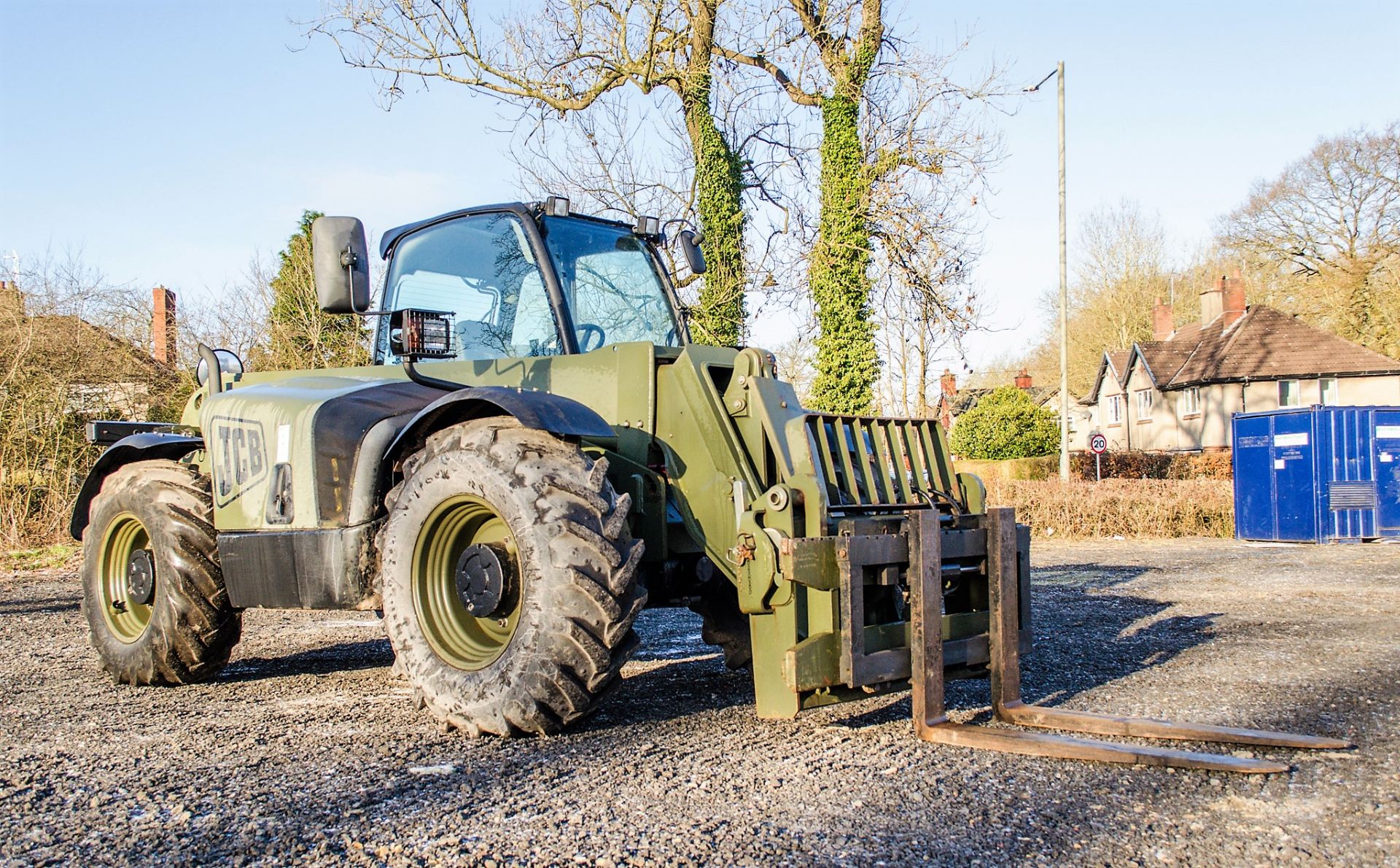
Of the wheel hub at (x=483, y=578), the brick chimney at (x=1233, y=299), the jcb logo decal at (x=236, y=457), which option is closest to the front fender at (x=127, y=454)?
the jcb logo decal at (x=236, y=457)

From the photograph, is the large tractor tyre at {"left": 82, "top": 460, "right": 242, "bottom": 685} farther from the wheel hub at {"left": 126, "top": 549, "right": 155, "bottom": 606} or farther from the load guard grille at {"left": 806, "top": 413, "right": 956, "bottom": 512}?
the load guard grille at {"left": 806, "top": 413, "right": 956, "bottom": 512}

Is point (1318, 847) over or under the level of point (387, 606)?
under

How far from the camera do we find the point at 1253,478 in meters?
19.5

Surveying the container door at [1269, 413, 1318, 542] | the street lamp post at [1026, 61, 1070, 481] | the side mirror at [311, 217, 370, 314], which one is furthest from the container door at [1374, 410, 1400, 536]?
the side mirror at [311, 217, 370, 314]

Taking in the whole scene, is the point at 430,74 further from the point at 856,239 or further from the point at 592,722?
the point at 592,722

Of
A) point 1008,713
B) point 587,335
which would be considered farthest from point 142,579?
point 1008,713

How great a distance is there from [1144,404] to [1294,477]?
31.9m

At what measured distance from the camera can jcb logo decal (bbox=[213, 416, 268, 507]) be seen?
5.81m

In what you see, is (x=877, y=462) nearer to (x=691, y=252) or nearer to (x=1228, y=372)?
(x=691, y=252)

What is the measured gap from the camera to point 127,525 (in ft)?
22.0

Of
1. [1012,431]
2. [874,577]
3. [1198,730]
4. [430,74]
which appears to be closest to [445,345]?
[874,577]

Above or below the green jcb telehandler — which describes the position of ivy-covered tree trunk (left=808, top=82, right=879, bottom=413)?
above

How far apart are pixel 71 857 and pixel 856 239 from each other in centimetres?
1967

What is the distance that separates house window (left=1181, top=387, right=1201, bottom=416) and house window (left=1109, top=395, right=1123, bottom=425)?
6331 millimetres
